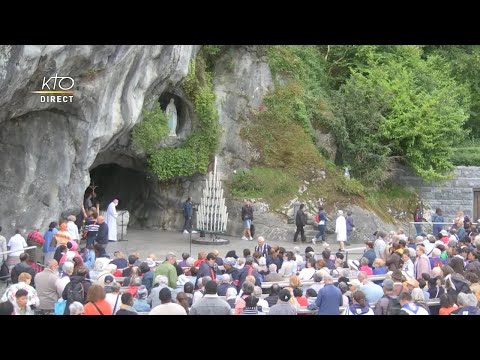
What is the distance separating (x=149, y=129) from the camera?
22.8 metres

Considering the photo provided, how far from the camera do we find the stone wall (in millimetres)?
28266

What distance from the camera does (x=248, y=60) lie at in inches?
1013

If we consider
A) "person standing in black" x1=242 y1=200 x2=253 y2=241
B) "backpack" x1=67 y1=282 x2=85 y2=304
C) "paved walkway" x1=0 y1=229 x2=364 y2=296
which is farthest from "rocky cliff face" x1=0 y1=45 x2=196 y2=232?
"backpack" x1=67 y1=282 x2=85 y2=304

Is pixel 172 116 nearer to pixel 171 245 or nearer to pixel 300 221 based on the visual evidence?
pixel 171 245

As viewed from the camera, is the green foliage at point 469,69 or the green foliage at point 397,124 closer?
the green foliage at point 397,124

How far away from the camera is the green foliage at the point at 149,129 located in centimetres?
2275

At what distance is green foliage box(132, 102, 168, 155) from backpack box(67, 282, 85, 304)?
1314cm

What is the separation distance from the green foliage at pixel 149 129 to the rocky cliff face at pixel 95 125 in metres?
0.33

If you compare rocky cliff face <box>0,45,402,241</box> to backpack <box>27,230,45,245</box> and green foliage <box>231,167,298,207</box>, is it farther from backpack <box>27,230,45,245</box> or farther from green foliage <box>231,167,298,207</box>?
backpack <box>27,230,45,245</box>

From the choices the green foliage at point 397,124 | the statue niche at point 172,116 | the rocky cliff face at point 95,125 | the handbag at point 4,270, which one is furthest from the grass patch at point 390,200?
the handbag at point 4,270

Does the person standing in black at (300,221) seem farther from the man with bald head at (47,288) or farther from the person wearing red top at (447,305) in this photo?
the person wearing red top at (447,305)

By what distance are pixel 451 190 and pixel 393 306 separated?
20.1 m

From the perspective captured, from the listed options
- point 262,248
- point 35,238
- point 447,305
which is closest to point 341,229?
point 262,248
